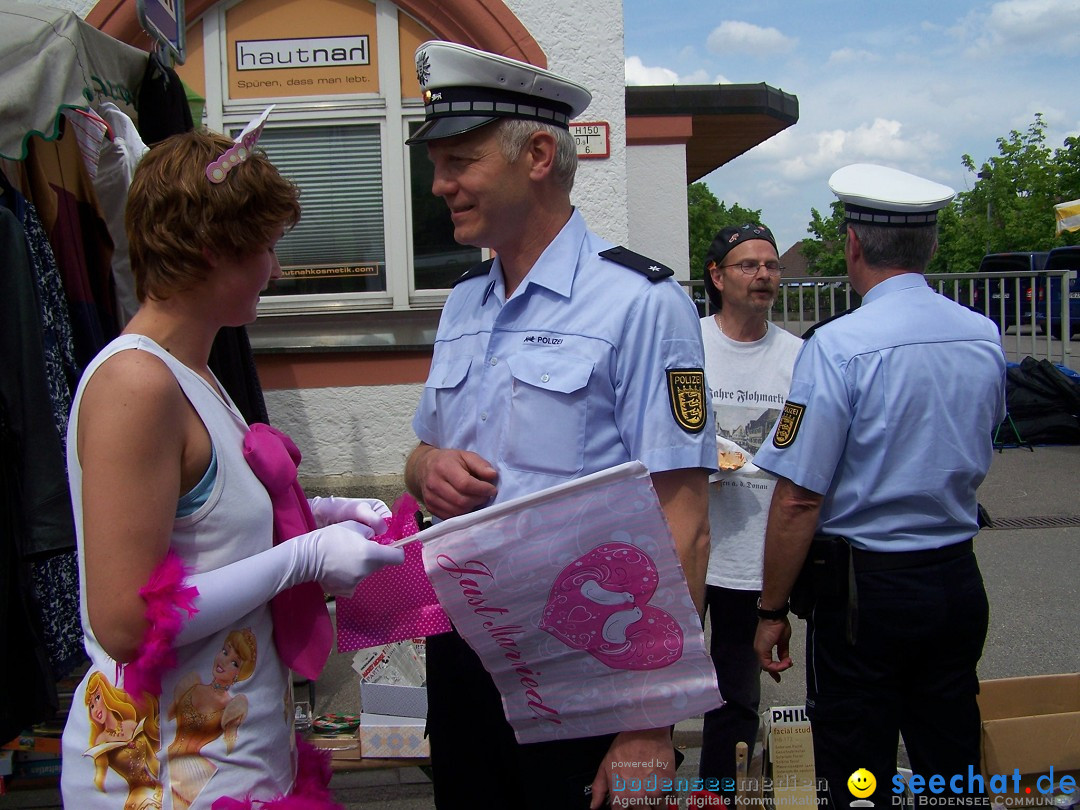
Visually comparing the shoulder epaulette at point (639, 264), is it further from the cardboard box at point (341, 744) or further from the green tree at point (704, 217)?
the green tree at point (704, 217)

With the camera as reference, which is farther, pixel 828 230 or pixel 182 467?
pixel 828 230

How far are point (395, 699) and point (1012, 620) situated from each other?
3183mm

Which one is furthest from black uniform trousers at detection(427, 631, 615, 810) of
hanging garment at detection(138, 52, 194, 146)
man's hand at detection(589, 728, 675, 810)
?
hanging garment at detection(138, 52, 194, 146)

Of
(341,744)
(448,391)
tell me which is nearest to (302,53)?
(341,744)

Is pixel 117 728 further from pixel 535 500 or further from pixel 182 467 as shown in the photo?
pixel 535 500

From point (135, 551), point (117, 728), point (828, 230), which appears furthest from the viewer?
point (828, 230)

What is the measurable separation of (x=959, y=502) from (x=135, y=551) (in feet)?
6.26

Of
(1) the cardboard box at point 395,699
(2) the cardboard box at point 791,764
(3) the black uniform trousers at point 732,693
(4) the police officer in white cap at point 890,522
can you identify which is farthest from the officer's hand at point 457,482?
(1) the cardboard box at point 395,699

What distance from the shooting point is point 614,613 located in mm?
1484

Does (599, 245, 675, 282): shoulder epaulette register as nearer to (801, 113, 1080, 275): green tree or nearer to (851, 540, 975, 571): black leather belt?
(851, 540, 975, 571): black leather belt

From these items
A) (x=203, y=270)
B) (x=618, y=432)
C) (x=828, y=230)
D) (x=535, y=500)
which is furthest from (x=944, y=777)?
(x=828, y=230)

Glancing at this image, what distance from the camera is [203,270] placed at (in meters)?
1.52

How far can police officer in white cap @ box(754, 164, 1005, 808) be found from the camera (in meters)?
2.23

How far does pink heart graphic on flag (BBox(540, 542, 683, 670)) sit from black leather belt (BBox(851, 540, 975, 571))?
3.15ft
